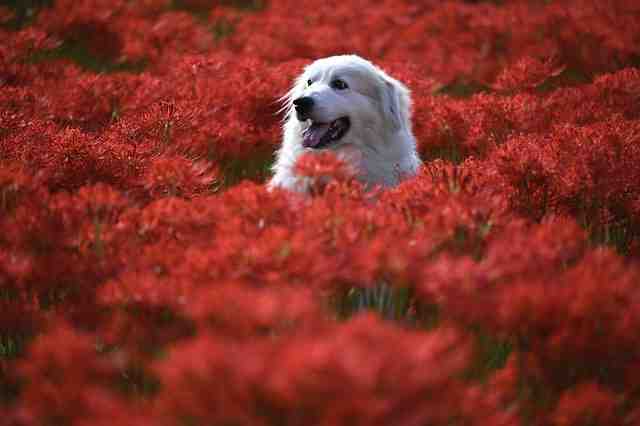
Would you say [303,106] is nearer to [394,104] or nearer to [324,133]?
[324,133]

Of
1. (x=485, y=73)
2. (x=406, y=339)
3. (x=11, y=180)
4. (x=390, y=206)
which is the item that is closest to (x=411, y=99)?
(x=485, y=73)

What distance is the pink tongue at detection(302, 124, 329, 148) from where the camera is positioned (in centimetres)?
414

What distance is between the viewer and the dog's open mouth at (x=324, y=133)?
13.6ft

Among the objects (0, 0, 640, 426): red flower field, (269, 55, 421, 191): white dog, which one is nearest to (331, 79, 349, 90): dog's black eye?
(269, 55, 421, 191): white dog

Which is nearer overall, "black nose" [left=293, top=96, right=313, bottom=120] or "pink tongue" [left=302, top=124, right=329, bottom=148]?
"black nose" [left=293, top=96, right=313, bottom=120]

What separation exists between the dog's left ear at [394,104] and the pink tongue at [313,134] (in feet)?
1.36

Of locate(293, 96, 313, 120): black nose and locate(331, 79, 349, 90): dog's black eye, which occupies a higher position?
locate(331, 79, 349, 90): dog's black eye

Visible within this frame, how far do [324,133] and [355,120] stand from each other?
221mm

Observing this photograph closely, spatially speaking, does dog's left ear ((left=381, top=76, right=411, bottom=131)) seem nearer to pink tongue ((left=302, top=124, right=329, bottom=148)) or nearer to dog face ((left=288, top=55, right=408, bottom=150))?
dog face ((left=288, top=55, right=408, bottom=150))

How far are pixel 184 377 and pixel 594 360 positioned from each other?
1112 mm

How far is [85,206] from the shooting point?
2096mm

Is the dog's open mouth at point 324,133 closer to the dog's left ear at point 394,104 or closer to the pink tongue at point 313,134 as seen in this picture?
the pink tongue at point 313,134

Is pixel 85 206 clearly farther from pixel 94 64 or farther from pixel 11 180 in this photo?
pixel 94 64

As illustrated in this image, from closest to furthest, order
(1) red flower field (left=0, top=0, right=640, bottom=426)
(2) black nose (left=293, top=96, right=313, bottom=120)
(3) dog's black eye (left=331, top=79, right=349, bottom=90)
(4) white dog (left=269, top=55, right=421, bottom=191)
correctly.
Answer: (1) red flower field (left=0, top=0, right=640, bottom=426)
(2) black nose (left=293, top=96, right=313, bottom=120)
(4) white dog (left=269, top=55, right=421, bottom=191)
(3) dog's black eye (left=331, top=79, right=349, bottom=90)
